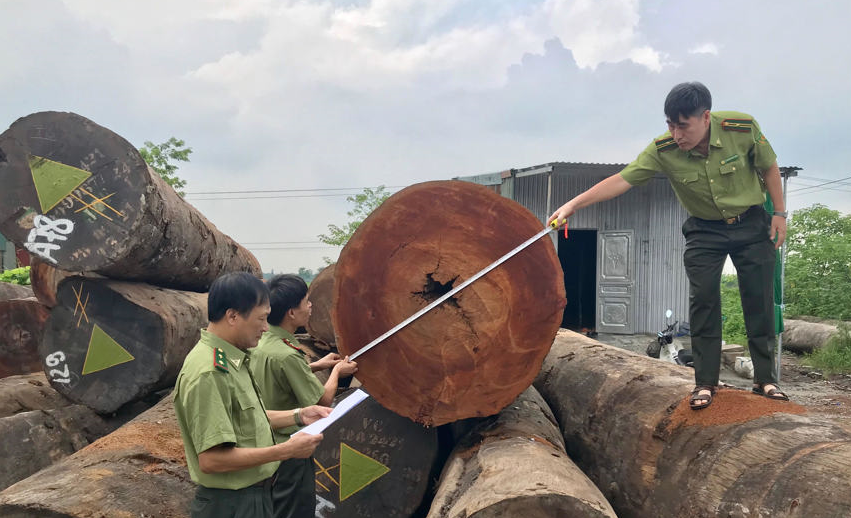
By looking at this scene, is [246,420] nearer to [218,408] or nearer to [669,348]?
[218,408]

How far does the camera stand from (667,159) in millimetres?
3084

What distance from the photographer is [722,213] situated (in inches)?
117

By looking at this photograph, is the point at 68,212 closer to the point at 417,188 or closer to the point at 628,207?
the point at 417,188

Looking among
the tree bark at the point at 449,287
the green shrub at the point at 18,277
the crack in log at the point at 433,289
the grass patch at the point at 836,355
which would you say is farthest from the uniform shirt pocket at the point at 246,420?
the green shrub at the point at 18,277

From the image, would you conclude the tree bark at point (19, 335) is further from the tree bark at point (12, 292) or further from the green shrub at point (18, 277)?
the green shrub at point (18, 277)

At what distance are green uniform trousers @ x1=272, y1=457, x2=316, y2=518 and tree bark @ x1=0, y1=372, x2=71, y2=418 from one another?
270 cm

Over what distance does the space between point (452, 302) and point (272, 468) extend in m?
1.05

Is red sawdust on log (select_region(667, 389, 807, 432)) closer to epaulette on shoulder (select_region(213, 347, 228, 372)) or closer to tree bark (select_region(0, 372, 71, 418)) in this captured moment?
epaulette on shoulder (select_region(213, 347, 228, 372))

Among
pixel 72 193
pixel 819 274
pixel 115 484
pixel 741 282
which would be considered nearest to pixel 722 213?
pixel 741 282

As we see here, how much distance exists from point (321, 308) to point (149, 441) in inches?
86.3

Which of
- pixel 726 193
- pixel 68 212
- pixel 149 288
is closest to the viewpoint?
pixel 726 193

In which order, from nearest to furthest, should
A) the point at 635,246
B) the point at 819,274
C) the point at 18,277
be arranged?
the point at 18,277 → the point at 635,246 → the point at 819,274

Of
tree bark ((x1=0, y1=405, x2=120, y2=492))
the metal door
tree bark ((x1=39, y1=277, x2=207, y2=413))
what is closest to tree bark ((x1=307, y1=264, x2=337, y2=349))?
tree bark ((x1=39, y1=277, x2=207, y2=413))

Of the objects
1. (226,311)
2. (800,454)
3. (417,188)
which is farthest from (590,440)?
(226,311)
